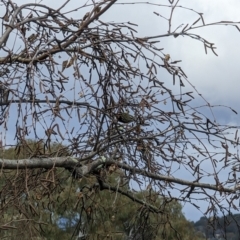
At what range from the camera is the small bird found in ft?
16.1

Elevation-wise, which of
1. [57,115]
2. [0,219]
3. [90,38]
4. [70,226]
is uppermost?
[70,226]

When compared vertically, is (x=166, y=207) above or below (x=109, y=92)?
below

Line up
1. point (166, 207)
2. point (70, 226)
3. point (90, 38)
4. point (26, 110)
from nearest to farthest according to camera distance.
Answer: point (26, 110), point (90, 38), point (166, 207), point (70, 226)

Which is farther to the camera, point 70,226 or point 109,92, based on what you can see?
point 70,226

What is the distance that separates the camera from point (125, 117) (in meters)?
4.92

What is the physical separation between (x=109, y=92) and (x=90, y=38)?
1.34 ft

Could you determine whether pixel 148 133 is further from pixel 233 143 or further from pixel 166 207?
pixel 166 207

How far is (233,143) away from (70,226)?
20.8 m

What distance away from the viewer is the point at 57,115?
3.96 m

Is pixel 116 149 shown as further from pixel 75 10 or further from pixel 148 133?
pixel 75 10

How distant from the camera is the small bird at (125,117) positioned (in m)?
4.91

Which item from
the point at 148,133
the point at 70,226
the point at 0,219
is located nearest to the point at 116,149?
the point at 148,133

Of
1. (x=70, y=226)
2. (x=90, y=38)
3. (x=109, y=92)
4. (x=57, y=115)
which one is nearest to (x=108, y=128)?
(x=109, y=92)

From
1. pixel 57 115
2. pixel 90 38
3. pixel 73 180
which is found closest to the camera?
pixel 57 115
